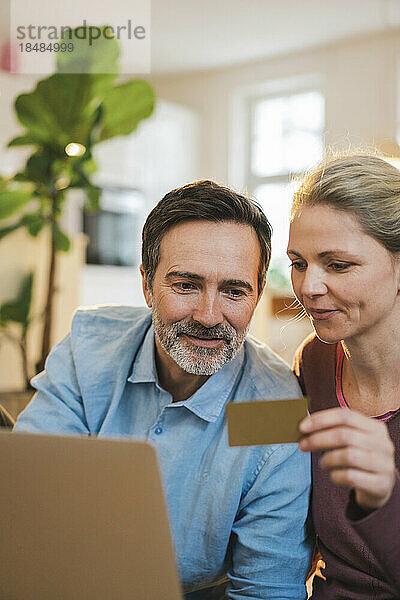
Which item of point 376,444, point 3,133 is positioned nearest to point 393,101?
point 3,133

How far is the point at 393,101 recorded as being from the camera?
5309 mm

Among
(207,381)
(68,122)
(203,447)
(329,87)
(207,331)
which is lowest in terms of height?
(203,447)

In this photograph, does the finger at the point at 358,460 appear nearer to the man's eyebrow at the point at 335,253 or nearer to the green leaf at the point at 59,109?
the man's eyebrow at the point at 335,253

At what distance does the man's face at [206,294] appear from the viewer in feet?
4.43

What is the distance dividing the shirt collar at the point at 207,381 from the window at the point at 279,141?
169 inches

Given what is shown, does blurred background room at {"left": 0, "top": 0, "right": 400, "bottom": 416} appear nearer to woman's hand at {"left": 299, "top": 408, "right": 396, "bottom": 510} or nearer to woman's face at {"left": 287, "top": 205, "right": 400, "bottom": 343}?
woman's face at {"left": 287, "top": 205, "right": 400, "bottom": 343}

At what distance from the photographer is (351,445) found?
2.93 ft

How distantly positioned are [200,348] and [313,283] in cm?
25

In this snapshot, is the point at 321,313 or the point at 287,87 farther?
the point at 287,87

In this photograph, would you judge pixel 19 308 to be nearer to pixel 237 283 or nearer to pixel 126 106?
pixel 126 106

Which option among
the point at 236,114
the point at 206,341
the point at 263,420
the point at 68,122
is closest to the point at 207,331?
the point at 206,341

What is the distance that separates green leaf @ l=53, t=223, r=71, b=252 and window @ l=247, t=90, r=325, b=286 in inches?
117

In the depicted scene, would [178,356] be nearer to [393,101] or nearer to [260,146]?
[393,101]

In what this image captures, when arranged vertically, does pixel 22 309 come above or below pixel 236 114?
below
